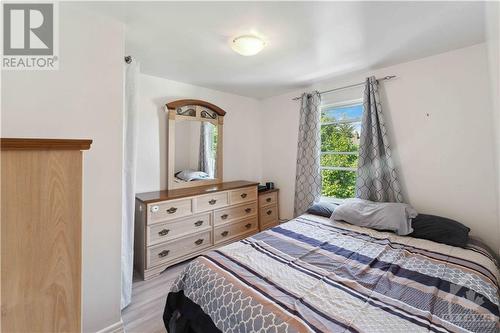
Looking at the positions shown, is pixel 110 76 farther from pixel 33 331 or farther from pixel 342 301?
pixel 342 301

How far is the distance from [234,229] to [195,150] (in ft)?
4.11

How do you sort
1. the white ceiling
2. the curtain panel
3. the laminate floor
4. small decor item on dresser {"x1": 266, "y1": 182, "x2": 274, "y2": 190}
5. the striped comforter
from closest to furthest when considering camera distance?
1. the striped comforter
2. the white ceiling
3. the laminate floor
4. the curtain panel
5. small decor item on dresser {"x1": 266, "y1": 182, "x2": 274, "y2": 190}

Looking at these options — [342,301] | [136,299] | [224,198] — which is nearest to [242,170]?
[224,198]

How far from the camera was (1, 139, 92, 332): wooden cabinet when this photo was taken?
28.8 inches

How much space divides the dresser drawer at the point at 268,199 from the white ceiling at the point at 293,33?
1.81 meters

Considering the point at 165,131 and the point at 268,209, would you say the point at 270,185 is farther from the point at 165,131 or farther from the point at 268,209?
the point at 165,131

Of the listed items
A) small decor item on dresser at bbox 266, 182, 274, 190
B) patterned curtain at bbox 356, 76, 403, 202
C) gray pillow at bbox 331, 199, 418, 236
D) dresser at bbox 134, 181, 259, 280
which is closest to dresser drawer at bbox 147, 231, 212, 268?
dresser at bbox 134, 181, 259, 280

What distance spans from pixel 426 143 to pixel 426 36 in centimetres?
101

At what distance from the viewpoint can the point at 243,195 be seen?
3053 millimetres

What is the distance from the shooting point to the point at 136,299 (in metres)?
1.88

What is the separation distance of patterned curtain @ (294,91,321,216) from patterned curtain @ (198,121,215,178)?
1.31 metres

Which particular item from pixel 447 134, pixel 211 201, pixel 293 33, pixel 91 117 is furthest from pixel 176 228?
pixel 447 134

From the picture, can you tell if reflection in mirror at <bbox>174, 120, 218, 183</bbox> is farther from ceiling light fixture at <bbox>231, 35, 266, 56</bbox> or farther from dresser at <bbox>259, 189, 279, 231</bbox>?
ceiling light fixture at <bbox>231, 35, 266, 56</bbox>

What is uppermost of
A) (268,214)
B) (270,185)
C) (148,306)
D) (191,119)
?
(191,119)
